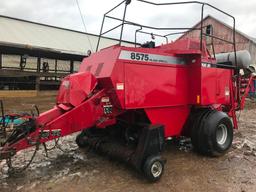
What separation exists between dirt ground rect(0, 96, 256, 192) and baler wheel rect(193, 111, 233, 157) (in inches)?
5.9

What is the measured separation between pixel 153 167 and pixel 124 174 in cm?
56

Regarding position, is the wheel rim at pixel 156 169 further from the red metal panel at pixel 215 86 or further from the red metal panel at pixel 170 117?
the red metal panel at pixel 215 86

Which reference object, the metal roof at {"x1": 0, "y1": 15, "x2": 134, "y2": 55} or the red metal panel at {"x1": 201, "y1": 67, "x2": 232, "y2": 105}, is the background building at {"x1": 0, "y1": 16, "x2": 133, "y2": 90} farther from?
the red metal panel at {"x1": 201, "y1": 67, "x2": 232, "y2": 105}

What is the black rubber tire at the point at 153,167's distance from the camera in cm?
409

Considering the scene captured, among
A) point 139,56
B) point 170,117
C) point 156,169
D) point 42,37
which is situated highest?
point 42,37

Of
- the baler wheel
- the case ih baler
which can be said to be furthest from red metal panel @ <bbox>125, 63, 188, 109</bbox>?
the baler wheel

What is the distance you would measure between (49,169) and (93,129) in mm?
1307

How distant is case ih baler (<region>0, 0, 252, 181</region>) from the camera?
4.12m

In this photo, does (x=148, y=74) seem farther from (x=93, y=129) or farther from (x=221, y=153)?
(x=221, y=153)

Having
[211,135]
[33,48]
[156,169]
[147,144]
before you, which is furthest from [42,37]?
[156,169]

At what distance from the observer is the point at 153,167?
13.7 feet

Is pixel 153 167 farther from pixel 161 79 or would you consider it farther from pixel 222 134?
pixel 222 134

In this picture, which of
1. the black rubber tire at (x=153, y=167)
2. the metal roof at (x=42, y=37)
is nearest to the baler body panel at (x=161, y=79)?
Answer: the black rubber tire at (x=153, y=167)

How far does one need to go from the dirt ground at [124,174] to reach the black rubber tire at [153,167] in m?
0.10
